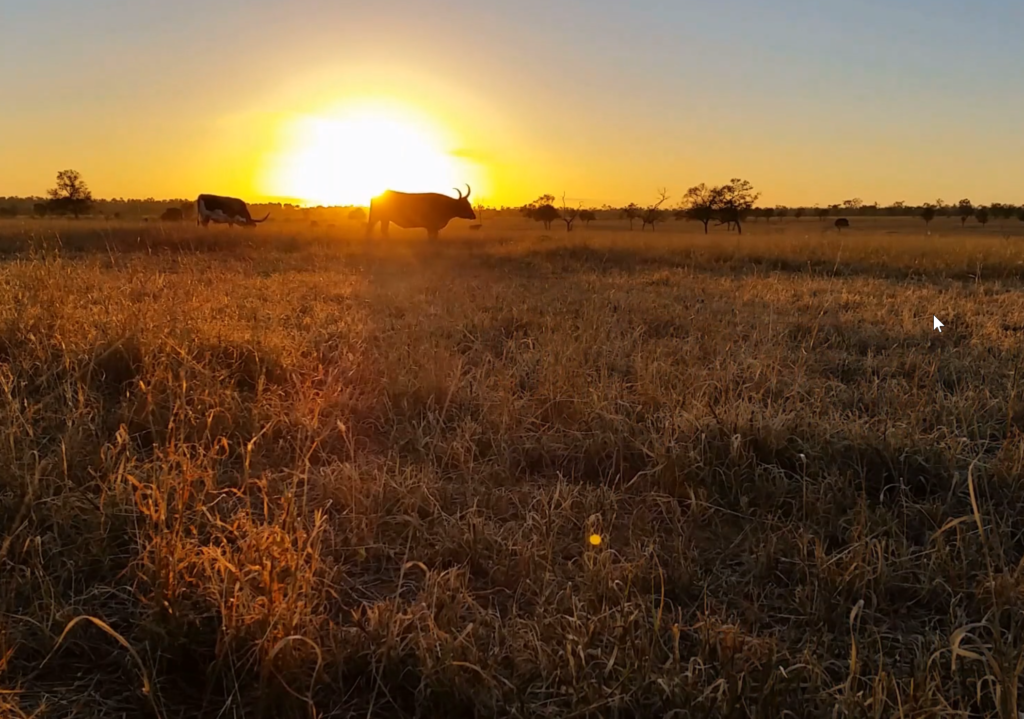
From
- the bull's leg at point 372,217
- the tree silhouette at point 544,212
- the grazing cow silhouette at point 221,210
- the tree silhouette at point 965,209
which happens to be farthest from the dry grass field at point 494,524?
the tree silhouette at point 965,209

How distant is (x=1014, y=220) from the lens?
66.9 meters

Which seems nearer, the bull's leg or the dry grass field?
the dry grass field

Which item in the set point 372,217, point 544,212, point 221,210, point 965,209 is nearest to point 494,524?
point 372,217

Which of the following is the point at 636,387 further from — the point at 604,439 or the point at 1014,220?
the point at 1014,220

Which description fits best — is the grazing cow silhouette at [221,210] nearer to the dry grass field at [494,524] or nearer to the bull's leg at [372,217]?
the bull's leg at [372,217]

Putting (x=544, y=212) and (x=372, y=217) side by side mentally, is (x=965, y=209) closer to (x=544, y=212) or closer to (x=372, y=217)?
(x=544, y=212)

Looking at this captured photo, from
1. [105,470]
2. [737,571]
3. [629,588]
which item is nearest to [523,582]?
[629,588]

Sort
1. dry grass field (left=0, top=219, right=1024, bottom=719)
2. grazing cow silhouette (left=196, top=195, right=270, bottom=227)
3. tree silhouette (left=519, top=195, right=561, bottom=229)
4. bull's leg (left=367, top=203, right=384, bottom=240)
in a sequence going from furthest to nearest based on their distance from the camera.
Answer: tree silhouette (left=519, top=195, right=561, bottom=229) → grazing cow silhouette (left=196, top=195, right=270, bottom=227) → bull's leg (left=367, top=203, right=384, bottom=240) → dry grass field (left=0, top=219, right=1024, bottom=719)

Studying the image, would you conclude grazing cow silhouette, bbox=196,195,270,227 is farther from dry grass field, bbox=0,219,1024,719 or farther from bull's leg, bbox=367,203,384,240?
dry grass field, bbox=0,219,1024,719

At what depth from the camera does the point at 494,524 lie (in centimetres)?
224

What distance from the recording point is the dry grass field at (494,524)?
1.49 meters

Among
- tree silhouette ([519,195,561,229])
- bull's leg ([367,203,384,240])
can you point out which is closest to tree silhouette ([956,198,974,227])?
tree silhouette ([519,195,561,229])

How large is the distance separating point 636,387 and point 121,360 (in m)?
3.13

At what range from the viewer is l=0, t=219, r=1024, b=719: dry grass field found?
1.49 metres
